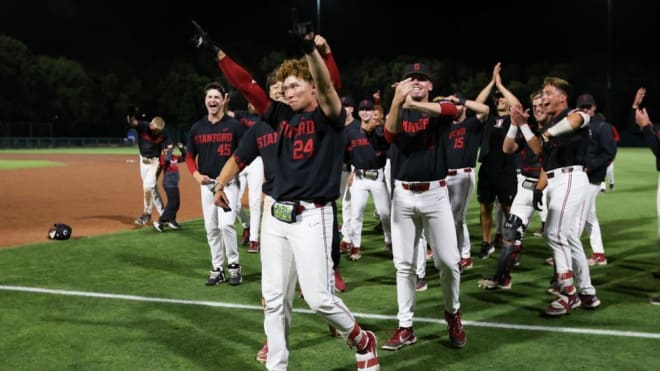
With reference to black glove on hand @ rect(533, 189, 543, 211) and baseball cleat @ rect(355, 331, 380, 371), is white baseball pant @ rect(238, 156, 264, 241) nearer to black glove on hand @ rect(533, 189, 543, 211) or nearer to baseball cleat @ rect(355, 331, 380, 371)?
black glove on hand @ rect(533, 189, 543, 211)

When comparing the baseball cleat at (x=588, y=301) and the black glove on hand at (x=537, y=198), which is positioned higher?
the black glove on hand at (x=537, y=198)

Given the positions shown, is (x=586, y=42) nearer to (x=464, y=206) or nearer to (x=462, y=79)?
(x=462, y=79)

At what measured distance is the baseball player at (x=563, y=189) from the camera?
660 cm

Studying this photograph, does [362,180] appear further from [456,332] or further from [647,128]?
[456,332]

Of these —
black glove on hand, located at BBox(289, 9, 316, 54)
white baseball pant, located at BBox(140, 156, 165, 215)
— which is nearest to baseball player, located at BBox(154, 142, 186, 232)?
white baseball pant, located at BBox(140, 156, 165, 215)

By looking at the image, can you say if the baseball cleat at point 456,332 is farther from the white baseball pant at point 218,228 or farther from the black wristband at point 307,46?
the white baseball pant at point 218,228

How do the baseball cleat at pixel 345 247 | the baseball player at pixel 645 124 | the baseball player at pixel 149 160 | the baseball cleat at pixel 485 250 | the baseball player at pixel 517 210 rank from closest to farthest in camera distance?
the baseball player at pixel 517 210 → the baseball player at pixel 645 124 → the baseball cleat at pixel 485 250 → the baseball cleat at pixel 345 247 → the baseball player at pixel 149 160

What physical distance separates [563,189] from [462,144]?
292cm

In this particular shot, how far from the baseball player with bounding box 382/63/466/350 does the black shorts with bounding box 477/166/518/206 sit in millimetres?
4603

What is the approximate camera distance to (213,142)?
822 centimetres

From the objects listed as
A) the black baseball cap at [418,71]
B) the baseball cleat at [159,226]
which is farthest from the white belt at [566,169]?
the baseball cleat at [159,226]

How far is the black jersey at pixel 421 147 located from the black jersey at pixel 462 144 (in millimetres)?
3411

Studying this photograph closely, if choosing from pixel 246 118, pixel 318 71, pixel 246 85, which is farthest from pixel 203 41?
pixel 246 118

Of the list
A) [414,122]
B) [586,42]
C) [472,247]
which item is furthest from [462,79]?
[414,122]
